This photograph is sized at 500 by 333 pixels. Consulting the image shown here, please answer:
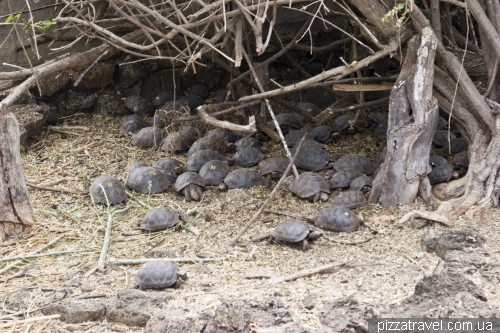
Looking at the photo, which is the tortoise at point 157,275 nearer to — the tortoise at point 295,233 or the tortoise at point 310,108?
the tortoise at point 295,233

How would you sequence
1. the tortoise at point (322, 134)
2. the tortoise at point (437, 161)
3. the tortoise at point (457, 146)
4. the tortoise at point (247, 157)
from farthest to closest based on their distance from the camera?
the tortoise at point (322, 134) < the tortoise at point (247, 157) < the tortoise at point (457, 146) < the tortoise at point (437, 161)

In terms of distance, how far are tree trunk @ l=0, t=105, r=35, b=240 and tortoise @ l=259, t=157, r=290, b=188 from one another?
198 centimetres

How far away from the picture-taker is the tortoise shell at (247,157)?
591 cm

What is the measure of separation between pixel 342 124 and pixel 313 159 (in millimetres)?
842

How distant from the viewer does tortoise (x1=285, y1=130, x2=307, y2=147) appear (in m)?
6.16

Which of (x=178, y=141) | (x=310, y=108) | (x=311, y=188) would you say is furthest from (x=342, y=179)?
(x=178, y=141)

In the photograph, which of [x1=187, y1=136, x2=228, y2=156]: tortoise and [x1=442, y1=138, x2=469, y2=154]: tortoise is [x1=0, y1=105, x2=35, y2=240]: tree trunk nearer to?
[x1=187, y1=136, x2=228, y2=156]: tortoise

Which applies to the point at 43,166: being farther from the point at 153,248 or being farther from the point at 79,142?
the point at 153,248

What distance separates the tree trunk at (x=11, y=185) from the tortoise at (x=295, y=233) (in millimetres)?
1858

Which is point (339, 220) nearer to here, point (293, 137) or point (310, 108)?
point (293, 137)

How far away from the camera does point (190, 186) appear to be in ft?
17.6

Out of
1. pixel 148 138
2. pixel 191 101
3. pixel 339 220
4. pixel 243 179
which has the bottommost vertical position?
pixel 339 220

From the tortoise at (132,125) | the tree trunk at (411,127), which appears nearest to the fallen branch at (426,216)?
the tree trunk at (411,127)

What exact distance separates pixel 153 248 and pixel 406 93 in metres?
2.15
